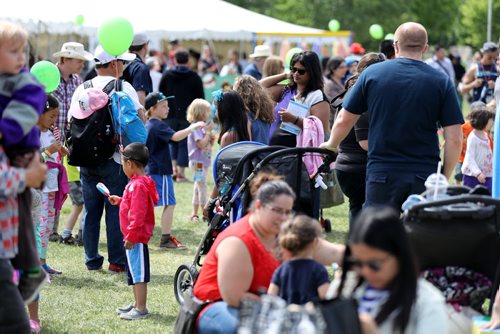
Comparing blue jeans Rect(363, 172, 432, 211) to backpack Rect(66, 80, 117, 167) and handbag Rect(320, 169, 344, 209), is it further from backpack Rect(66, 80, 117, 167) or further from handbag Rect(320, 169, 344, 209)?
handbag Rect(320, 169, 344, 209)

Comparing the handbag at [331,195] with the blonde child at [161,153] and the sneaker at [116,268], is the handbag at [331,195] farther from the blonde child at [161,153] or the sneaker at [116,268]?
the sneaker at [116,268]

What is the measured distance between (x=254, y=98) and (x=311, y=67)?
812 mm

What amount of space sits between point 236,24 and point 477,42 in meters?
28.7

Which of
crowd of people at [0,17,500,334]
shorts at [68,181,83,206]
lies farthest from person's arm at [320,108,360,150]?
shorts at [68,181,83,206]

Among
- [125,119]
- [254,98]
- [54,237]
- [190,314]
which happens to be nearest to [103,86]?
[125,119]

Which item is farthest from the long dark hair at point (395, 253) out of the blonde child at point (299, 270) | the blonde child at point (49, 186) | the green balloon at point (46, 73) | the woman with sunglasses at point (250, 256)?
the green balloon at point (46, 73)

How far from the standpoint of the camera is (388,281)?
10.9ft

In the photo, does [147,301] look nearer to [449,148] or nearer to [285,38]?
[449,148]

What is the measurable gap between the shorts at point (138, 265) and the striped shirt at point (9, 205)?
251 centimetres

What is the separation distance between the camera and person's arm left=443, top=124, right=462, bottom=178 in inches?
227

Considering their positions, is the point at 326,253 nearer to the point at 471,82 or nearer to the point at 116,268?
the point at 116,268

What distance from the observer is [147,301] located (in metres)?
7.07

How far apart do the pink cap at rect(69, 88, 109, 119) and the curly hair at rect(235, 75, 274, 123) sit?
45.2 inches

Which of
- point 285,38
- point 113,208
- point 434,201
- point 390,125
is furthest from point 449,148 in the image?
point 285,38
